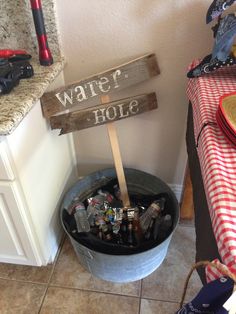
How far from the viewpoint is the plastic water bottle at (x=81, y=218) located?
116cm

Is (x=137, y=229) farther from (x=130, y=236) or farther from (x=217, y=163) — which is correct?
(x=217, y=163)

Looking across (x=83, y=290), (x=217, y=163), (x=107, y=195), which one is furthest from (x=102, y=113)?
(x=83, y=290)

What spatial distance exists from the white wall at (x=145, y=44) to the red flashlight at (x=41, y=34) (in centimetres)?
9

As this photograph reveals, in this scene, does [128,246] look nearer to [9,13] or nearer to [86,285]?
[86,285]

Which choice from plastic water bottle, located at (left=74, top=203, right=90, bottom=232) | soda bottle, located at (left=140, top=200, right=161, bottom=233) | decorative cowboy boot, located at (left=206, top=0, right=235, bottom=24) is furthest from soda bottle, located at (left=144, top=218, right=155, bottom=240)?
decorative cowboy boot, located at (left=206, top=0, right=235, bottom=24)

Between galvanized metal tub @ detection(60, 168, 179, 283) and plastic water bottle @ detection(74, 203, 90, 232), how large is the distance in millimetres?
54

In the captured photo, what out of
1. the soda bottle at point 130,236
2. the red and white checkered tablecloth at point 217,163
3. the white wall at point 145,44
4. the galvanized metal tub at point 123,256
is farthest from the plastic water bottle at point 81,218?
the red and white checkered tablecloth at point 217,163

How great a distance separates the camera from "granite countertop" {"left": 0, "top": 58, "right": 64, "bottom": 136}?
0.76 m

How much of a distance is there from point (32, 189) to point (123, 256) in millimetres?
399

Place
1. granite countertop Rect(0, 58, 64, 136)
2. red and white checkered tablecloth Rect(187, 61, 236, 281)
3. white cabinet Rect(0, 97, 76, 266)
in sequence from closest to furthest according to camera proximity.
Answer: red and white checkered tablecloth Rect(187, 61, 236, 281), granite countertop Rect(0, 58, 64, 136), white cabinet Rect(0, 97, 76, 266)

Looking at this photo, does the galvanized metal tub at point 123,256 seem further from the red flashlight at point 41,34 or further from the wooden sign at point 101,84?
the red flashlight at point 41,34

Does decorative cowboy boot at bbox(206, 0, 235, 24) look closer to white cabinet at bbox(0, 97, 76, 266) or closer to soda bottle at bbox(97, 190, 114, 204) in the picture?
white cabinet at bbox(0, 97, 76, 266)

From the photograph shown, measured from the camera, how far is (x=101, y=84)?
102cm

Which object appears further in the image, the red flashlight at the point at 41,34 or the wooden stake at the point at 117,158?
the wooden stake at the point at 117,158
